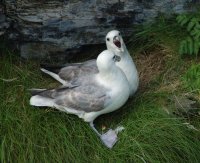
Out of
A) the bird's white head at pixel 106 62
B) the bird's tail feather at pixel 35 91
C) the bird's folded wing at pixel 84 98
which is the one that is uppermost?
the bird's white head at pixel 106 62

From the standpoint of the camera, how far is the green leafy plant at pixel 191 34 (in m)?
3.67

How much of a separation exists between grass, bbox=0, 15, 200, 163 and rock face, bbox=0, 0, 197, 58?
0.31 m

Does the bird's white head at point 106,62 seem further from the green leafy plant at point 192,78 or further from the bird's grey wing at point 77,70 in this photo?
the green leafy plant at point 192,78

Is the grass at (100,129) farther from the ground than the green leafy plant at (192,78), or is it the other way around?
the green leafy plant at (192,78)

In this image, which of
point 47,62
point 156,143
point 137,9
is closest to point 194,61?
point 137,9

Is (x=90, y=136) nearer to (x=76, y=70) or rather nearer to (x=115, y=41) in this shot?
(x=76, y=70)

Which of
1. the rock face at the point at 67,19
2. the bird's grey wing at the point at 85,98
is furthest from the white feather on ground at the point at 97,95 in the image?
the rock face at the point at 67,19

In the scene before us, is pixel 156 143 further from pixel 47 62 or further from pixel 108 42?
pixel 47 62

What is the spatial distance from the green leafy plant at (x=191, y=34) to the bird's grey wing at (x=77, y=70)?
64 centimetres

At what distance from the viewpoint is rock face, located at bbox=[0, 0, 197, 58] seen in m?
3.69

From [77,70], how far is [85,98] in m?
0.30

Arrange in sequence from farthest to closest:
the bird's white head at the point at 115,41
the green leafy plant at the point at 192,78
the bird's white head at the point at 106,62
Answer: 1. the green leafy plant at the point at 192,78
2. the bird's white head at the point at 115,41
3. the bird's white head at the point at 106,62

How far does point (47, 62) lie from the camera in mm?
3961

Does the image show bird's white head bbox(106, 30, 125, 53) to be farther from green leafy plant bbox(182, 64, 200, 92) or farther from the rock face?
green leafy plant bbox(182, 64, 200, 92)
